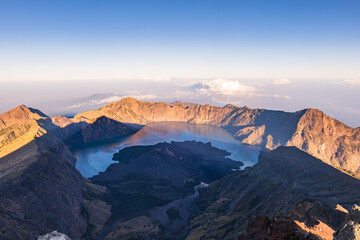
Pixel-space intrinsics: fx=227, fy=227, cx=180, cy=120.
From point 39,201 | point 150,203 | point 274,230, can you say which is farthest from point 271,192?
point 39,201

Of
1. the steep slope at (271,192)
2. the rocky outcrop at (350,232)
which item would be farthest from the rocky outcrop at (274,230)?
the steep slope at (271,192)

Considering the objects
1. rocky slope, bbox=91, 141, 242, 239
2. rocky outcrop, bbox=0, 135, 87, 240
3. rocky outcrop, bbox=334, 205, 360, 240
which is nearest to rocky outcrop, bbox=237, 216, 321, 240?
rocky outcrop, bbox=334, 205, 360, 240

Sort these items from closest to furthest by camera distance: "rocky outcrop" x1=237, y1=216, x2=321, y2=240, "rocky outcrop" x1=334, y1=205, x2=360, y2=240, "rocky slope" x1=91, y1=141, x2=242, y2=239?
"rocky outcrop" x1=334, y1=205, x2=360, y2=240 → "rocky outcrop" x1=237, y1=216, x2=321, y2=240 → "rocky slope" x1=91, y1=141, x2=242, y2=239

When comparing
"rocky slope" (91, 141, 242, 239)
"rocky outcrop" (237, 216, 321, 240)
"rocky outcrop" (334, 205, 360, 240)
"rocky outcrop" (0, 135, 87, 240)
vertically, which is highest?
"rocky outcrop" (334, 205, 360, 240)

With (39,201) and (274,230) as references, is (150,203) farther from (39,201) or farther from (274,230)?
(274,230)

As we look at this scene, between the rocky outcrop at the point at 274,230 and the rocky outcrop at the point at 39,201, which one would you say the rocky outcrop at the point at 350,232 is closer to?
the rocky outcrop at the point at 274,230

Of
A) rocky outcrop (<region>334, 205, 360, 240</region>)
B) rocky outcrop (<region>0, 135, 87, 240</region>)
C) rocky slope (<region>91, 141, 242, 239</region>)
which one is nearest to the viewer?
rocky outcrop (<region>334, 205, 360, 240</region>)

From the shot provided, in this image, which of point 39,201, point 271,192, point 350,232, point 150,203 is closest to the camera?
point 350,232

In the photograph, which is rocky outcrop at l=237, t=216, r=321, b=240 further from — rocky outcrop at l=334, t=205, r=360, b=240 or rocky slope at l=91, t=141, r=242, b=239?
rocky slope at l=91, t=141, r=242, b=239

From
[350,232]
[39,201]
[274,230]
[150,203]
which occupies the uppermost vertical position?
[350,232]
